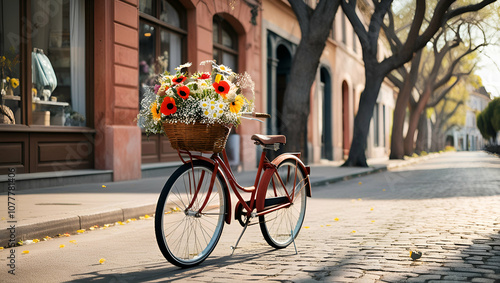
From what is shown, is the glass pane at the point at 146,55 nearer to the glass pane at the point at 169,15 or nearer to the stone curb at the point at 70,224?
the glass pane at the point at 169,15

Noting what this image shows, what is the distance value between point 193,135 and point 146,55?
29.4 ft

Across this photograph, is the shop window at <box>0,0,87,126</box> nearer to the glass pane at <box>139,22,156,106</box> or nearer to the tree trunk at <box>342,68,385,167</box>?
the glass pane at <box>139,22,156,106</box>

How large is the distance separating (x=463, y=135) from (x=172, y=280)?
113m

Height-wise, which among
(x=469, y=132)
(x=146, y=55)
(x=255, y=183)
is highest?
(x=469, y=132)

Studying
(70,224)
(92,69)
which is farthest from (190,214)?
(92,69)

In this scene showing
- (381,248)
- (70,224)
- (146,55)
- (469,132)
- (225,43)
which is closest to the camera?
(381,248)

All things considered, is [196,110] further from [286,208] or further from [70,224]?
[70,224]

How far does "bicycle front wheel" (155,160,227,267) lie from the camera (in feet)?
13.7

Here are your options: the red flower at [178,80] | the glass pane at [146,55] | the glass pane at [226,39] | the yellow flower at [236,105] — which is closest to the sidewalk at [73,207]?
the red flower at [178,80]

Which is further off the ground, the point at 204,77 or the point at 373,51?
the point at 373,51

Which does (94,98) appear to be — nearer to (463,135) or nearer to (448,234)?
(448,234)

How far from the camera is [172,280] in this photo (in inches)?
157

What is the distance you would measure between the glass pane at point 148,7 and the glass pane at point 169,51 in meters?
0.60

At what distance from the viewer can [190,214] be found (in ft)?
14.7
